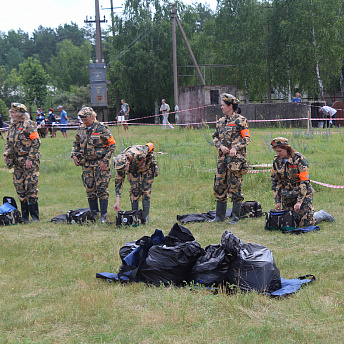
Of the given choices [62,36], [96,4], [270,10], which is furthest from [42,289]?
[62,36]

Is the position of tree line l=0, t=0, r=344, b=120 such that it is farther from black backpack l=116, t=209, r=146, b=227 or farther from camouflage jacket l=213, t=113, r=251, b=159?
black backpack l=116, t=209, r=146, b=227

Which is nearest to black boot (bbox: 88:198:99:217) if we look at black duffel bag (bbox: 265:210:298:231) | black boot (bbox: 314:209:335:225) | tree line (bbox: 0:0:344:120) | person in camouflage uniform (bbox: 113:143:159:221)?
person in camouflage uniform (bbox: 113:143:159:221)

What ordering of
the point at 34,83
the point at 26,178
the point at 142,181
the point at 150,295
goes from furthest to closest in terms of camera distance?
the point at 34,83 < the point at 26,178 < the point at 142,181 < the point at 150,295

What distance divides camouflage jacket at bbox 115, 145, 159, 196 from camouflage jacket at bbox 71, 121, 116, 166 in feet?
1.83

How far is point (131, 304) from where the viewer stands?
4.26 metres

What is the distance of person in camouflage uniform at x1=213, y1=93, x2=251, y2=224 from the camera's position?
739 centimetres

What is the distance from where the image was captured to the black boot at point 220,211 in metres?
7.73

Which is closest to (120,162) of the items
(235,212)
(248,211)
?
(235,212)

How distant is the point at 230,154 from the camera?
7281 millimetres

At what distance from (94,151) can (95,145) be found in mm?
105

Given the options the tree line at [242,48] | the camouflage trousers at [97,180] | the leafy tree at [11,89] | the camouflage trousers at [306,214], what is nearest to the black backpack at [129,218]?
the camouflage trousers at [97,180]

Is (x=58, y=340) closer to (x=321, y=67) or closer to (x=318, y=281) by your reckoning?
(x=318, y=281)

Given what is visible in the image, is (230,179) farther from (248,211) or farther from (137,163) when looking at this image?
(137,163)

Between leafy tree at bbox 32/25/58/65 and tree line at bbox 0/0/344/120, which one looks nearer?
tree line at bbox 0/0/344/120
